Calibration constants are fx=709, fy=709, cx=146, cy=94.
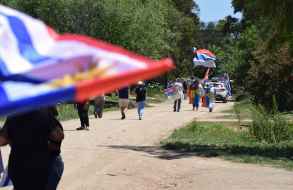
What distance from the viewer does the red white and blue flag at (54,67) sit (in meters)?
2.46

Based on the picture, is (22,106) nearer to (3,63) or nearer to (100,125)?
(3,63)

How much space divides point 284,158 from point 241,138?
16.2ft

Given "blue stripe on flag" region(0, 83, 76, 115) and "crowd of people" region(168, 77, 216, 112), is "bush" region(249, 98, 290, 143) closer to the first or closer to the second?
"crowd of people" region(168, 77, 216, 112)

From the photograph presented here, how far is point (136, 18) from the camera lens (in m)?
43.6

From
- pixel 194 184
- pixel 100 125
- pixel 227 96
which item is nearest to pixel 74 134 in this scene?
pixel 100 125

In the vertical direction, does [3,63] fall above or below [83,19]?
below

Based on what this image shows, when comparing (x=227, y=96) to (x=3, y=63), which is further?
(x=227, y=96)

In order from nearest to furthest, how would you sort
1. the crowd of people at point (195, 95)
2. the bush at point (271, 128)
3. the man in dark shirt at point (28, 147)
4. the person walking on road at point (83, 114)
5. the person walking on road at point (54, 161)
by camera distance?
1. the man in dark shirt at point (28, 147)
2. the person walking on road at point (54, 161)
3. the bush at point (271, 128)
4. the person walking on road at point (83, 114)
5. the crowd of people at point (195, 95)

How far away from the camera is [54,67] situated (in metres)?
2.59

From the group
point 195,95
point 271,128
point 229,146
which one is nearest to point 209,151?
point 229,146

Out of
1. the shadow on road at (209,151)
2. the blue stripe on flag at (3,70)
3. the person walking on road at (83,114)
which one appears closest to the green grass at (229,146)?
the shadow on road at (209,151)

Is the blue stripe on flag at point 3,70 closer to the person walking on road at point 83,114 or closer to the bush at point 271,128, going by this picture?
the bush at point 271,128

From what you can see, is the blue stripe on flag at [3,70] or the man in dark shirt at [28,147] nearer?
the blue stripe on flag at [3,70]

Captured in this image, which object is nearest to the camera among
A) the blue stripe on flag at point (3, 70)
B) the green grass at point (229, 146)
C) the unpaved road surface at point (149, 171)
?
the blue stripe on flag at point (3, 70)
